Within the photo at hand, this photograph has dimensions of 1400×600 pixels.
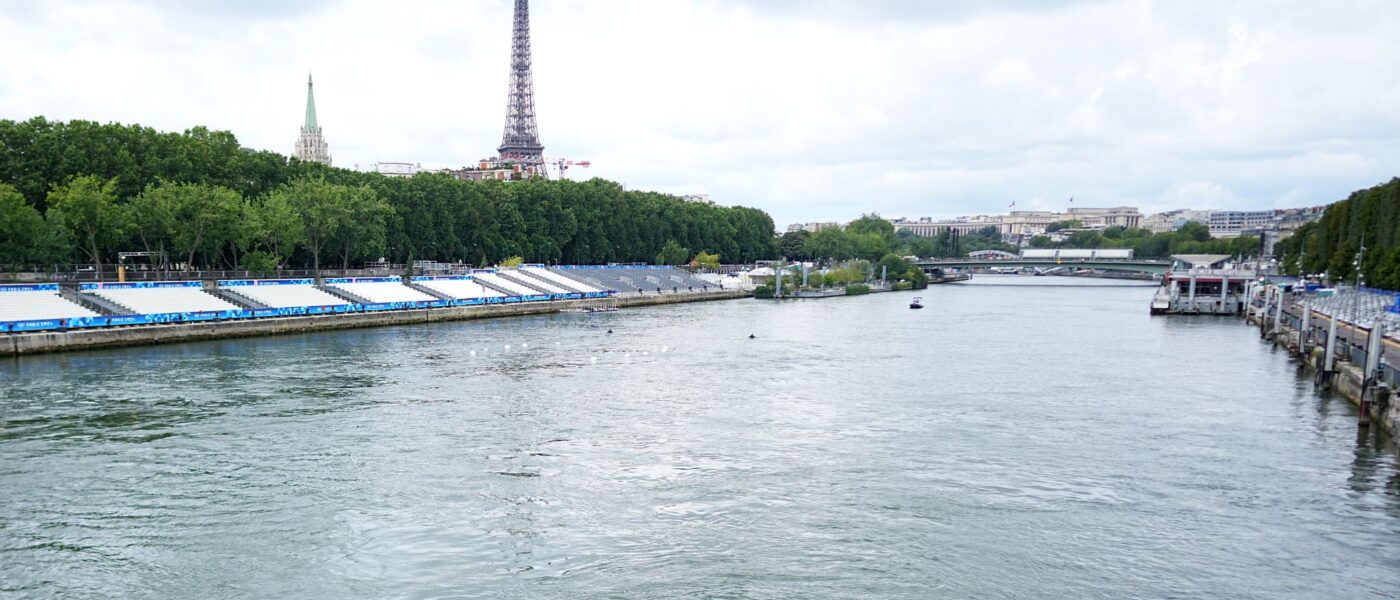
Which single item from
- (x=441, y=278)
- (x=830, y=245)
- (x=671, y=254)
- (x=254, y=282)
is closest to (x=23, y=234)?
(x=254, y=282)

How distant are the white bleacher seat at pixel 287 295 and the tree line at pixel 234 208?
3.99m

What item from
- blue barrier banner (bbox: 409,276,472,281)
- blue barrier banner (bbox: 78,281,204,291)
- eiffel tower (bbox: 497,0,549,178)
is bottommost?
blue barrier banner (bbox: 409,276,472,281)

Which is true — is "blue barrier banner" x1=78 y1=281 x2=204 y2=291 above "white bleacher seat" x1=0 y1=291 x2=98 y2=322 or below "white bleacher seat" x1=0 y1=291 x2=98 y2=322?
above

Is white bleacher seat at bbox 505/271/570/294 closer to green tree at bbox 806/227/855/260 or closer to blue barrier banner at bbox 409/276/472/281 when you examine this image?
blue barrier banner at bbox 409/276/472/281

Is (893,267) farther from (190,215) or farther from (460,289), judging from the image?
(190,215)

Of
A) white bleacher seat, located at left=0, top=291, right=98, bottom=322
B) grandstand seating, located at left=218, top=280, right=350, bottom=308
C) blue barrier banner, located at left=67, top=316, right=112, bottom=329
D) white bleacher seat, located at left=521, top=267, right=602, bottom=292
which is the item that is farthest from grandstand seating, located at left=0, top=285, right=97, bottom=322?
white bleacher seat, located at left=521, top=267, right=602, bottom=292

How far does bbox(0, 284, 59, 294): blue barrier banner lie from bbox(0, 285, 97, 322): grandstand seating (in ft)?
0.15

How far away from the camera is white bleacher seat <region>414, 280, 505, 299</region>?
6694 centimetres

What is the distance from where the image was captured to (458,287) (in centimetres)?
6919

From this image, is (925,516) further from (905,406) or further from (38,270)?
(38,270)

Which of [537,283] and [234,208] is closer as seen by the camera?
[234,208]

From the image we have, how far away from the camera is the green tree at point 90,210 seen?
163 ft

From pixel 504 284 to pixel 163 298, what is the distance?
96.7 ft

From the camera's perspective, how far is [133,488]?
18.7 metres
